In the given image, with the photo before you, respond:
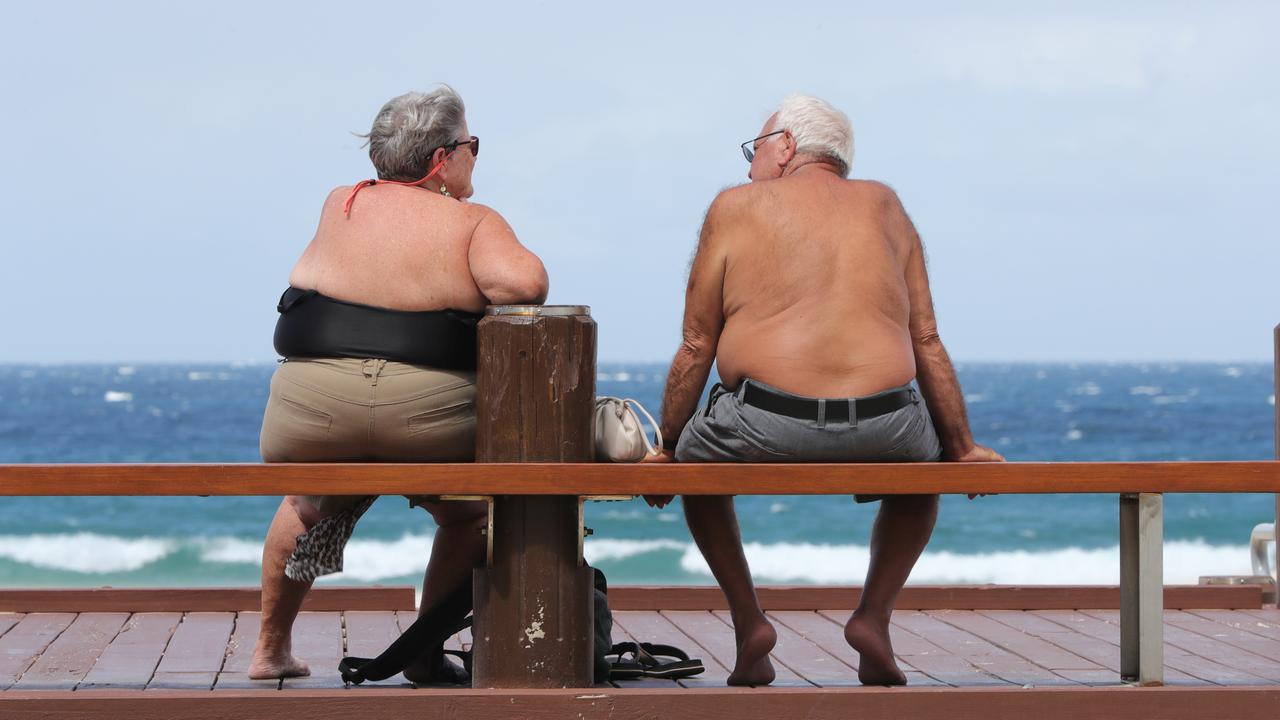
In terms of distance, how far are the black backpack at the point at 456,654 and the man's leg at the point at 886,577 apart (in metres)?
0.50

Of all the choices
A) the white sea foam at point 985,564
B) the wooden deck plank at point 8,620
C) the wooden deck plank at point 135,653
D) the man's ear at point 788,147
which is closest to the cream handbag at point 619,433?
the man's ear at point 788,147

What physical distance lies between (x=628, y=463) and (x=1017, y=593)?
7.65ft

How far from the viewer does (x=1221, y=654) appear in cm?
450

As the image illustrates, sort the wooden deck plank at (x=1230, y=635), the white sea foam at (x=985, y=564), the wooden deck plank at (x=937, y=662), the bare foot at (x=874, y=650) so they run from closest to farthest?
1. the bare foot at (x=874, y=650)
2. the wooden deck plank at (x=937, y=662)
3. the wooden deck plank at (x=1230, y=635)
4. the white sea foam at (x=985, y=564)

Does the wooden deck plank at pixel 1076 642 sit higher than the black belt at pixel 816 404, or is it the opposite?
the black belt at pixel 816 404

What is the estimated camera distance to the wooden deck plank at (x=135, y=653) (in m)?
3.88

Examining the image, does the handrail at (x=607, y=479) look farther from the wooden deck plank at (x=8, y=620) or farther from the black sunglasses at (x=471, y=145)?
the wooden deck plank at (x=8, y=620)

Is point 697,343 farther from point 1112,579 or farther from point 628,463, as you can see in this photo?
point 1112,579

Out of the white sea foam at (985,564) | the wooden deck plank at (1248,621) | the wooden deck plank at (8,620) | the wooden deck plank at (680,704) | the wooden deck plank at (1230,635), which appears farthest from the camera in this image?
the white sea foam at (985,564)

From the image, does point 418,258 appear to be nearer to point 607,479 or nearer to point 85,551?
point 607,479

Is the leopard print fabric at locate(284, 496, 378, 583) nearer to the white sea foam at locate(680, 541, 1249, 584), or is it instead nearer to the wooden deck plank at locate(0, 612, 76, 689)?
the wooden deck plank at locate(0, 612, 76, 689)

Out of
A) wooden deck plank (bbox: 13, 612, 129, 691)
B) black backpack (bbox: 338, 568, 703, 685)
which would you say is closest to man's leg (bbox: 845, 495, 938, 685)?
black backpack (bbox: 338, 568, 703, 685)

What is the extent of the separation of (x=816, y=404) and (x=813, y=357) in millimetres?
107

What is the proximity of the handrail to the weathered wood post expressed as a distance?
107 mm
